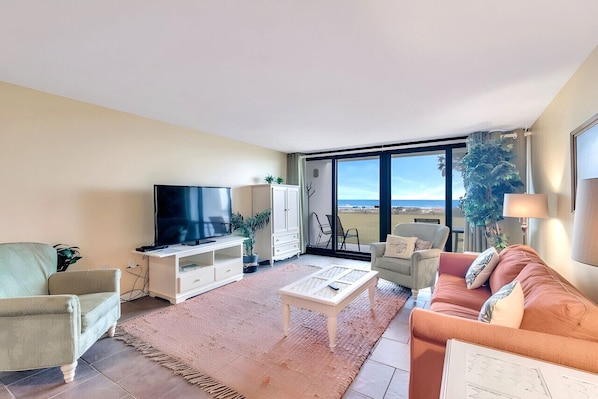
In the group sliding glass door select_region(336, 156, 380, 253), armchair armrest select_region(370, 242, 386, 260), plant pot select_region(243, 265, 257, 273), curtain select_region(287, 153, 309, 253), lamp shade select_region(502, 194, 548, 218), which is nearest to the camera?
lamp shade select_region(502, 194, 548, 218)

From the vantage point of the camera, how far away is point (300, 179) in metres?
5.90

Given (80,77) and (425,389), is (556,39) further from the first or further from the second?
(80,77)

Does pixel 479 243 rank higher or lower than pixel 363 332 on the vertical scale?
higher

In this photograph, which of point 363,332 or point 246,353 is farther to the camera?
point 363,332

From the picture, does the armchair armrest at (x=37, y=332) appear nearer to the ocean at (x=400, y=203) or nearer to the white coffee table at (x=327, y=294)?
the white coffee table at (x=327, y=294)

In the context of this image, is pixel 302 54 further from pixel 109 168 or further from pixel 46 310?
pixel 109 168

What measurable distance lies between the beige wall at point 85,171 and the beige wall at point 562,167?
430cm

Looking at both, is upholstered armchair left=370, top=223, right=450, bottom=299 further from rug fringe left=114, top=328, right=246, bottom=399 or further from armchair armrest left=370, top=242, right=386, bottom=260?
rug fringe left=114, top=328, right=246, bottom=399

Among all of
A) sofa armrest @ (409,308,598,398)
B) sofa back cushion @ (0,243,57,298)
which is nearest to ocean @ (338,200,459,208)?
sofa armrest @ (409,308,598,398)

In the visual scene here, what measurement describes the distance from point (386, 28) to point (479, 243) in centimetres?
383

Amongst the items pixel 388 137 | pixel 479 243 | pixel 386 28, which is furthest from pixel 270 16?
pixel 479 243

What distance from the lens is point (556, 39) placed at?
1749 mm

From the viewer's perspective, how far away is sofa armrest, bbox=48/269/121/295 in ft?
7.78

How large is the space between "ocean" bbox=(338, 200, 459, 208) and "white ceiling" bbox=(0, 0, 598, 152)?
6.09ft
